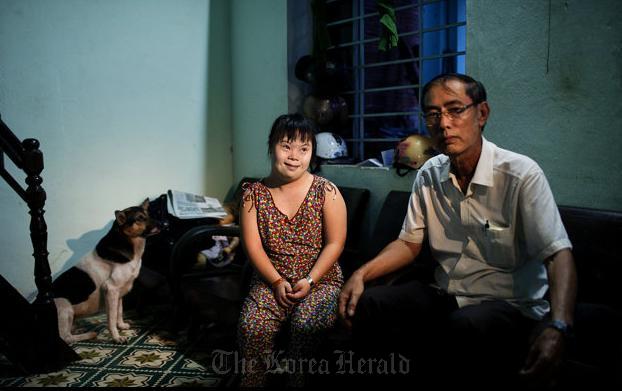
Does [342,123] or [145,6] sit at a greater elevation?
[145,6]

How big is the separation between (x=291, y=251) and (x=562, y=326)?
118cm

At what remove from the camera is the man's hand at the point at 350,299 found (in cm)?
190

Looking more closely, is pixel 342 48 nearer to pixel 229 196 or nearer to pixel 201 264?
pixel 229 196

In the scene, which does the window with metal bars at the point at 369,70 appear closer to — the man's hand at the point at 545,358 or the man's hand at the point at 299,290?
the man's hand at the point at 299,290

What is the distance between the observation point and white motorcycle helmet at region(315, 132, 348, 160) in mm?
3650

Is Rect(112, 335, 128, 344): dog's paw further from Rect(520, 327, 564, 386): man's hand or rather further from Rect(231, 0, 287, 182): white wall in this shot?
Rect(520, 327, 564, 386): man's hand

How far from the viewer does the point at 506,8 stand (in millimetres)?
2586

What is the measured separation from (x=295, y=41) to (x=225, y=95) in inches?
35.9

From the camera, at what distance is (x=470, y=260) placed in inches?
77.7

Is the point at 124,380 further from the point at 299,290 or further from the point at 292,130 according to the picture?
the point at 292,130

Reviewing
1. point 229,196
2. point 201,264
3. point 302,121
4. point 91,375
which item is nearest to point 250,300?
point 302,121

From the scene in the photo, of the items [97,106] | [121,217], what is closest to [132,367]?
[121,217]

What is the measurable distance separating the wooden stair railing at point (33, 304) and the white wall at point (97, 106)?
88 centimetres

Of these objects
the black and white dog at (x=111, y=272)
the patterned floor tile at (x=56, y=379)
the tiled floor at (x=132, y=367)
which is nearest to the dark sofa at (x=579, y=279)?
the tiled floor at (x=132, y=367)
